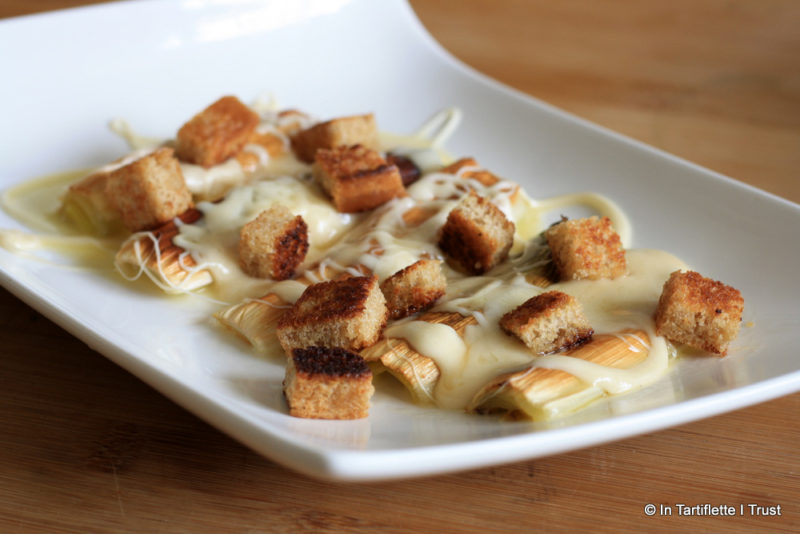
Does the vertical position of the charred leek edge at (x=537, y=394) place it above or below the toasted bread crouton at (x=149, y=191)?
below

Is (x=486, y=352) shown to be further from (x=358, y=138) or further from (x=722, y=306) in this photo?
(x=358, y=138)

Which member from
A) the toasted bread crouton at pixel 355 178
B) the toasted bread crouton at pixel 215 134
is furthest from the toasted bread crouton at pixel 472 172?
the toasted bread crouton at pixel 215 134

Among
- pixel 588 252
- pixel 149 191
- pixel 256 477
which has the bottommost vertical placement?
pixel 256 477

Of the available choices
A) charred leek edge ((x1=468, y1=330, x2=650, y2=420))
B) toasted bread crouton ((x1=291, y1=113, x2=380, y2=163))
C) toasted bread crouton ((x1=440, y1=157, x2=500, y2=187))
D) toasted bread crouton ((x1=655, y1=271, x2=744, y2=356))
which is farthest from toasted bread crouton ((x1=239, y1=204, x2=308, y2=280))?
toasted bread crouton ((x1=655, y1=271, x2=744, y2=356))

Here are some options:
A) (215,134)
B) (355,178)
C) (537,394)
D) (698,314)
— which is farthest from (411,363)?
(215,134)

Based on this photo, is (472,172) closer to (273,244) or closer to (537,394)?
(273,244)

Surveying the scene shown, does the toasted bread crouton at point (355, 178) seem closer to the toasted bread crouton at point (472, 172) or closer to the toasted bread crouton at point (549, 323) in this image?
the toasted bread crouton at point (472, 172)

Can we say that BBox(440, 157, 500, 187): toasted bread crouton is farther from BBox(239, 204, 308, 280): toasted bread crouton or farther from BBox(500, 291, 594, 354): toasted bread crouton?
BBox(500, 291, 594, 354): toasted bread crouton
